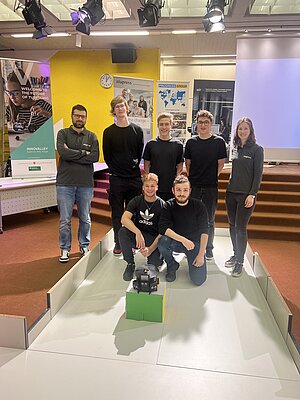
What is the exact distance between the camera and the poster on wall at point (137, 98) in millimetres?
5422

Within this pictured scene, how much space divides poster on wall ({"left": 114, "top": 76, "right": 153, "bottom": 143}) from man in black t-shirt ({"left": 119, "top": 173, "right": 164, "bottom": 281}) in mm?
2949

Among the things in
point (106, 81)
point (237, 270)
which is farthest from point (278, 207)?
point (106, 81)

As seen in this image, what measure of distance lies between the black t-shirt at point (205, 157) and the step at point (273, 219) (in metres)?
1.97

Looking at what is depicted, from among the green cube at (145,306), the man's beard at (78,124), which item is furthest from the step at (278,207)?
Result: the green cube at (145,306)

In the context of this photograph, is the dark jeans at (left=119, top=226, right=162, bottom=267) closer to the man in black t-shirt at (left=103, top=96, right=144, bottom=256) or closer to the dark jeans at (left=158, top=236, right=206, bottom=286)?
the dark jeans at (left=158, top=236, right=206, bottom=286)

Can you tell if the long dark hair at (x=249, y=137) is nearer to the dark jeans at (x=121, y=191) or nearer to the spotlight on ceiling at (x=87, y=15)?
the dark jeans at (x=121, y=191)

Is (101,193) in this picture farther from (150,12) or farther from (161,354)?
(161,354)

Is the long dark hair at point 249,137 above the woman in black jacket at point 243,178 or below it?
above

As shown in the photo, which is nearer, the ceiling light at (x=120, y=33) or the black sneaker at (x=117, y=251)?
the black sneaker at (x=117, y=251)

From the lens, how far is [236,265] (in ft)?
9.58

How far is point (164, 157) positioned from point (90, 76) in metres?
5.45

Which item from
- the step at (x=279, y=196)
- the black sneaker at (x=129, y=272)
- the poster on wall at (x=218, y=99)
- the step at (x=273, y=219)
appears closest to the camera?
the black sneaker at (x=129, y=272)

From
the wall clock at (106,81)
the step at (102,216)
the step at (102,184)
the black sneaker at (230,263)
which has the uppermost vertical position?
the wall clock at (106,81)

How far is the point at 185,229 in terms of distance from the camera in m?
2.72
